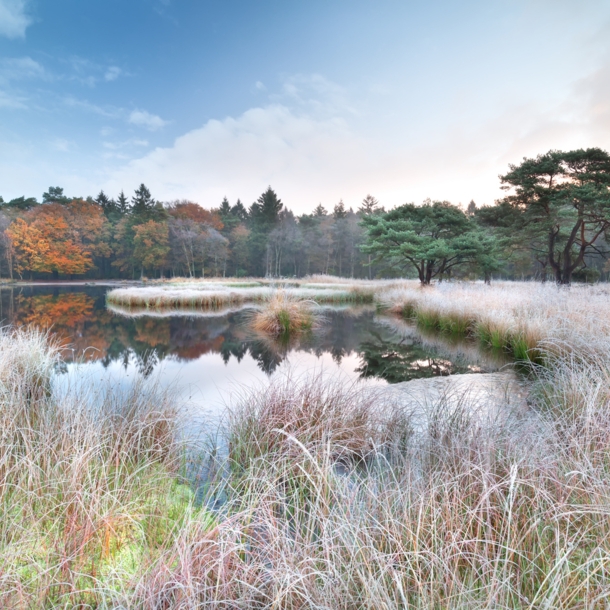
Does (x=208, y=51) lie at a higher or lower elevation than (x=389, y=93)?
higher

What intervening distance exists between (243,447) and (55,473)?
1.11 meters

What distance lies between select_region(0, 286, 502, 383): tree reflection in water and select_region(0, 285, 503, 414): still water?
2 centimetres

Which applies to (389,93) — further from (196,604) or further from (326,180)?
(196,604)

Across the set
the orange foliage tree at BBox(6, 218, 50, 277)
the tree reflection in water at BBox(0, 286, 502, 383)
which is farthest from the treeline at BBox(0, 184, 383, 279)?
the tree reflection in water at BBox(0, 286, 502, 383)

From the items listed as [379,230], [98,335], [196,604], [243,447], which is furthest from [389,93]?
[196,604]

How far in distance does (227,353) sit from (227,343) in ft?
2.95

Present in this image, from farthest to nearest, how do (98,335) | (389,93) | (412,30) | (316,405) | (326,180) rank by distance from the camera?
1. (326,180)
2. (389,93)
3. (412,30)
4. (98,335)
5. (316,405)

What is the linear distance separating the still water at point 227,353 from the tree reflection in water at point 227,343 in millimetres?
19

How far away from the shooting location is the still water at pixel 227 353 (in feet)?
15.6

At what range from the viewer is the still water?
474cm

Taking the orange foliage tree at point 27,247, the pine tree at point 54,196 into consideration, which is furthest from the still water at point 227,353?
the pine tree at point 54,196

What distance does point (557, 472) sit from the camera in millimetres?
1517

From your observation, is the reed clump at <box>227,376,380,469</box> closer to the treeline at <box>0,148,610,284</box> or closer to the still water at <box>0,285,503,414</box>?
the still water at <box>0,285,503,414</box>

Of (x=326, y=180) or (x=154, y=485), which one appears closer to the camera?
(x=154, y=485)
